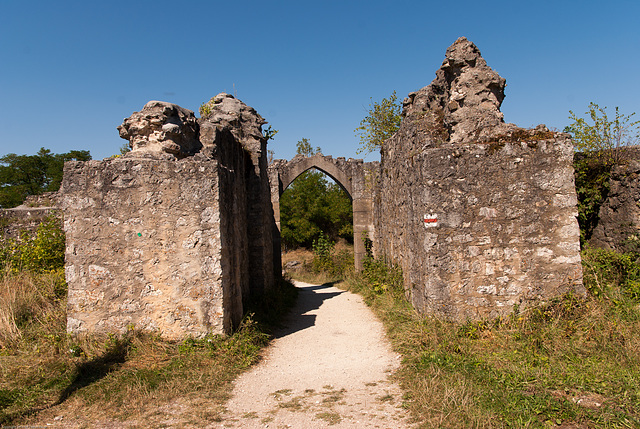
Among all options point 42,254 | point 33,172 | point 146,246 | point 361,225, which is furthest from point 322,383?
point 33,172

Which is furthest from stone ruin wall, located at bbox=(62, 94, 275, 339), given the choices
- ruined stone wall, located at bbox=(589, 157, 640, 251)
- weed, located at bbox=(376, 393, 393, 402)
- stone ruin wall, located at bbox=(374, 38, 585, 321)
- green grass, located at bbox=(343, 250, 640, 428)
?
ruined stone wall, located at bbox=(589, 157, 640, 251)

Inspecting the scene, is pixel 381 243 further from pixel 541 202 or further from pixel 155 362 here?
pixel 155 362

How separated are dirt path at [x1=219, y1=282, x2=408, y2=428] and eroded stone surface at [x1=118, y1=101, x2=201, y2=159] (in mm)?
2974

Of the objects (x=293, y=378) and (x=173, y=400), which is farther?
(x=293, y=378)

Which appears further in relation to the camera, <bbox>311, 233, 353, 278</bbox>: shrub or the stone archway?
<bbox>311, 233, 353, 278</bbox>: shrub

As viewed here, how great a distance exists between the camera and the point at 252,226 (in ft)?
26.7

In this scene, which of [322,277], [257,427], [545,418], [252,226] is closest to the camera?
[545,418]

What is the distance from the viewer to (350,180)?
14445mm

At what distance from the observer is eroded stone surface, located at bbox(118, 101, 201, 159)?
5.28 metres

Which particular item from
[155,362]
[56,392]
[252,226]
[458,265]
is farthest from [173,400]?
[252,226]

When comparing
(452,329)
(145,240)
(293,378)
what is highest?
(145,240)

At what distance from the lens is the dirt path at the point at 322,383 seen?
3.40 meters

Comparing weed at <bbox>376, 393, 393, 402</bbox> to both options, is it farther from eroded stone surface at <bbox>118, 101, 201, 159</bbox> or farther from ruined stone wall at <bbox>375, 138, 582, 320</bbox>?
eroded stone surface at <bbox>118, 101, 201, 159</bbox>

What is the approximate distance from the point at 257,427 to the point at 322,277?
433 inches
